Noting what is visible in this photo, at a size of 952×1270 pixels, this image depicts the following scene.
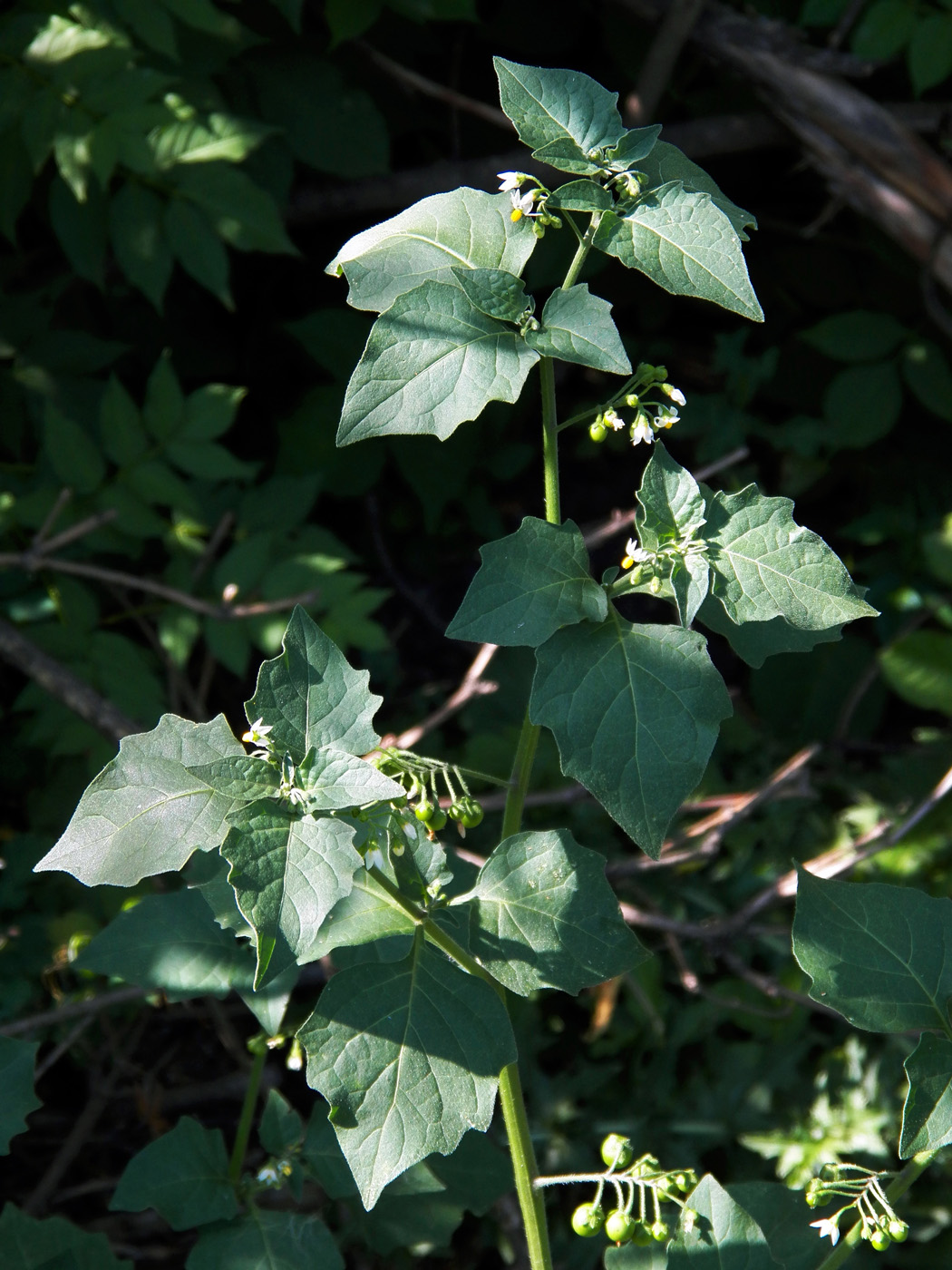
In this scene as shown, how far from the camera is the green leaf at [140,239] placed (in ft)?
7.39

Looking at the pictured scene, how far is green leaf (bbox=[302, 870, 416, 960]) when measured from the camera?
3.51 ft

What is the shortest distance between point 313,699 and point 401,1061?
347 mm

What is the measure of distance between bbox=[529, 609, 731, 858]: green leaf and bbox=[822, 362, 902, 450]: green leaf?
7.32ft

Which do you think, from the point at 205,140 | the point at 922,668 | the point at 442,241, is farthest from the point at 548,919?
the point at 922,668

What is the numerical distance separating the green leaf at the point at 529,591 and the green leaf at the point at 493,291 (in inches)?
7.3

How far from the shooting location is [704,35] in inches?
109

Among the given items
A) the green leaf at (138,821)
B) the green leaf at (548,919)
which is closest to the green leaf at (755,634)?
the green leaf at (548,919)

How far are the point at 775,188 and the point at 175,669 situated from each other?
2297 mm

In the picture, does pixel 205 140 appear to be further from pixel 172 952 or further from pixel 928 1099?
pixel 928 1099

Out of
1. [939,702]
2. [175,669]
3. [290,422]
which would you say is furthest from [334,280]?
[939,702]

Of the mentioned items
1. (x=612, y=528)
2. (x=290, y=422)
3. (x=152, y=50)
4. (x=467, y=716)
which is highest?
(x=152, y=50)

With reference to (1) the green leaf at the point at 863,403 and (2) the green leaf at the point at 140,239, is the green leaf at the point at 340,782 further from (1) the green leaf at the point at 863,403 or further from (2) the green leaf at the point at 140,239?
(1) the green leaf at the point at 863,403

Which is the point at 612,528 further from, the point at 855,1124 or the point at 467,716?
the point at 855,1124

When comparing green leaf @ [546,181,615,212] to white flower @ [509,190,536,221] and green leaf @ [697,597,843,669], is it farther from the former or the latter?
green leaf @ [697,597,843,669]
